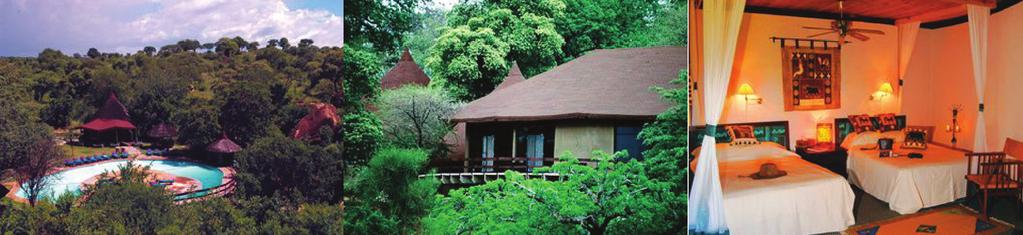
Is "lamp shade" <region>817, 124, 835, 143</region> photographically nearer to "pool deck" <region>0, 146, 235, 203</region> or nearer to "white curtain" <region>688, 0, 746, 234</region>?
"white curtain" <region>688, 0, 746, 234</region>

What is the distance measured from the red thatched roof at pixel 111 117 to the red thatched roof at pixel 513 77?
7.69 feet

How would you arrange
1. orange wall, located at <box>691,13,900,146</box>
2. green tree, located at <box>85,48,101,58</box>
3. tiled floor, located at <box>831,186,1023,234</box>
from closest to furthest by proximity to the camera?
green tree, located at <box>85,48,101,58</box>, tiled floor, located at <box>831,186,1023,234</box>, orange wall, located at <box>691,13,900,146</box>

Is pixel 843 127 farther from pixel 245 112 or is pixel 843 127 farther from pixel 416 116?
pixel 245 112

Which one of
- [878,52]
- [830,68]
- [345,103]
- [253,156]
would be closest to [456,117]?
[345,103]

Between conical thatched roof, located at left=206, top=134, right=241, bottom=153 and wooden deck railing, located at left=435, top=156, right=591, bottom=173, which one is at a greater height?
conical thatched roof, located at left=206, top=134, right=241, bottom=153

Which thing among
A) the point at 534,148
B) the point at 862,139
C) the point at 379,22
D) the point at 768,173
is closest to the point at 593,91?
the point at 534,148

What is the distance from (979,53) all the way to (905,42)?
0.72m

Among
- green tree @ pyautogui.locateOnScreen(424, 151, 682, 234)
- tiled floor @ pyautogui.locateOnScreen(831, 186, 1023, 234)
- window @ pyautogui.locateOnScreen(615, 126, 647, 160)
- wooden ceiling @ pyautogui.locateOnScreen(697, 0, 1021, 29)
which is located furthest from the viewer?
wooden ceiling @ pyautogui.locateOnScreen(697, 0, 1021, 29)

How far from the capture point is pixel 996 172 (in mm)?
5816

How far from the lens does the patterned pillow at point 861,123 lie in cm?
693

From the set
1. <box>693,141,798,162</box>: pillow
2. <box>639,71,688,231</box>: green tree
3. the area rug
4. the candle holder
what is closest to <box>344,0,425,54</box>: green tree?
<box>639,71,688,231</box>: green tree

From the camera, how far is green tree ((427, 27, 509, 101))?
14.3ft

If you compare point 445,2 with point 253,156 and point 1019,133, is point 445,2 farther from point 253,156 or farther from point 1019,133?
point 1019,133

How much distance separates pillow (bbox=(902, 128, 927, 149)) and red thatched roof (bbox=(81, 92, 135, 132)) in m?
7.06
